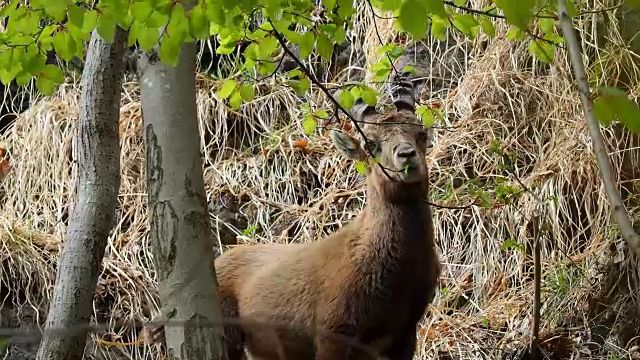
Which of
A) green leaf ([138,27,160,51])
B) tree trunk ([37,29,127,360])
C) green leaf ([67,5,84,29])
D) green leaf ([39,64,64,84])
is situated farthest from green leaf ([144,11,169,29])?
tree trunk ([37,29,127,360])

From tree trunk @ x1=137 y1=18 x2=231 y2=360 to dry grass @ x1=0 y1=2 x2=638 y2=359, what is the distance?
318cm

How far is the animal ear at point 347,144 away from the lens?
562 centimetres

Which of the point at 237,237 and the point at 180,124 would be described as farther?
the point at 237,237

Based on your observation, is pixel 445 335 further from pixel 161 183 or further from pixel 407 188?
pixel 161 183

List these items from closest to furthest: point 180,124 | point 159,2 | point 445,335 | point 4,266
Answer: point 159,2 < point 180,124 < point 445,335 < point 4,266

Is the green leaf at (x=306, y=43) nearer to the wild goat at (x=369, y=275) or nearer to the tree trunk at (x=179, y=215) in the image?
the tree trunk at (x=179, y=215)

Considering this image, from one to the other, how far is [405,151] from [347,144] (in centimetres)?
46

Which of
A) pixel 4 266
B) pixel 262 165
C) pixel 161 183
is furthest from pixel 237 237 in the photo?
pixel 161 183

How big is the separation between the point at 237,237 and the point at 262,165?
30.9 inches

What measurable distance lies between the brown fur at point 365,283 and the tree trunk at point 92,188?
122 centimetres

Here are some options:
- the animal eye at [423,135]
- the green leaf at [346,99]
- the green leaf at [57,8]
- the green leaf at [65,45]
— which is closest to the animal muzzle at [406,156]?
the animal eye at [423,135]

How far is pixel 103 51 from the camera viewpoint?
4.50 m

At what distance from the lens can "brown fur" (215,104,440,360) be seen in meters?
5.27

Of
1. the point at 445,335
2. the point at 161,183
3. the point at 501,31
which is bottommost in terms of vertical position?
the point at 445,335
